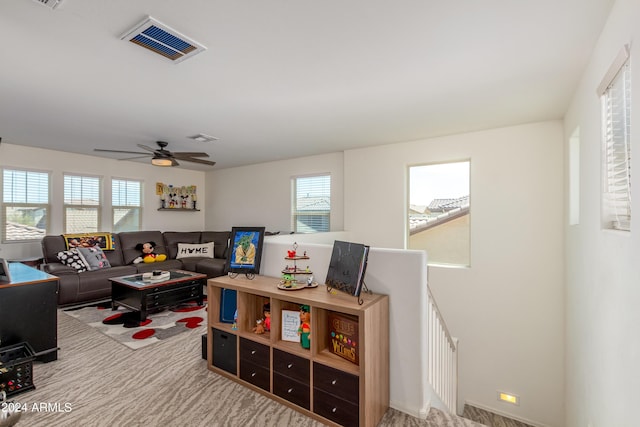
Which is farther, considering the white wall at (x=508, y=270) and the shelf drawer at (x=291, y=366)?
the white wall at (x=508, y=270)

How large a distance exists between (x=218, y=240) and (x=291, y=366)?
494cm

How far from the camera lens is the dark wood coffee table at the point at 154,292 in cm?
380

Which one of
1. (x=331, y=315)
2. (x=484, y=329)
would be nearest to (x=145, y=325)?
(x=331, y=315)

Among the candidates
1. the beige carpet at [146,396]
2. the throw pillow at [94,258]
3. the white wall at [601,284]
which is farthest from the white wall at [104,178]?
the white wall at [601,284]

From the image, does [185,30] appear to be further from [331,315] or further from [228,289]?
[331,315]

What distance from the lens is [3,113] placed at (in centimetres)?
330

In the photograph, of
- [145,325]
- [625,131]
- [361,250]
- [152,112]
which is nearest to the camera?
[625,131]

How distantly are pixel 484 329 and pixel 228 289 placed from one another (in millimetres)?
3277

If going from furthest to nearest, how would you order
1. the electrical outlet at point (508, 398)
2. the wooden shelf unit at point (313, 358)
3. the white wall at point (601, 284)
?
1. the electrical outlet at point (508, 398)
2. the wooden shelf unit at point (313, 358)
3. the white wall at point (601, 284)

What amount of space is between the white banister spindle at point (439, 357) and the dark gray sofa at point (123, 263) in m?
3.76

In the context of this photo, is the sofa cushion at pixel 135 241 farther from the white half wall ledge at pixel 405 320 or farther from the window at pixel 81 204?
the white half wall ledge at pixel 405 320

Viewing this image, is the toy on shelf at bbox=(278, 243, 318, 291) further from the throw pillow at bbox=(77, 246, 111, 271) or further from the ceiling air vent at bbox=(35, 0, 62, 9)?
the throw pillow at bbox=(77, 246, 111, 271)

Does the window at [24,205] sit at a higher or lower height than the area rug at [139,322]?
higher

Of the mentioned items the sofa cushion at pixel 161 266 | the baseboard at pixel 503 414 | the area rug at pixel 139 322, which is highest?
the sofa cushion at pixel 161 266
